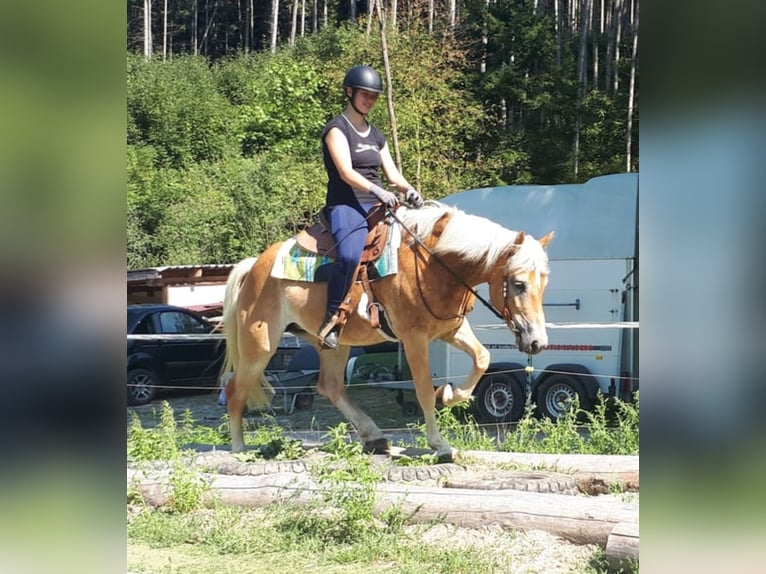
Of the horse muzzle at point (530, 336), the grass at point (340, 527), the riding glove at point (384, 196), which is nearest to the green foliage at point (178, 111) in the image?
the riding glove at point (384, 196)

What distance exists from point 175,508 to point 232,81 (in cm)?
274

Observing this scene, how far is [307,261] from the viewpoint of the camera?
491 centimetres

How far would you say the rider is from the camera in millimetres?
4711

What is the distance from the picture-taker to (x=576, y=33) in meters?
4.82

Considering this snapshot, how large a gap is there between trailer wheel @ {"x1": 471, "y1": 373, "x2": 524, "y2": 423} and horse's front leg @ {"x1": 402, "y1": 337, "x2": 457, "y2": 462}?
467 mm

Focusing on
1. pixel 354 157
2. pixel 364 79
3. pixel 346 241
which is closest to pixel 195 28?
pixel 364 79

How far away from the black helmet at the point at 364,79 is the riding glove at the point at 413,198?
2.00 feet

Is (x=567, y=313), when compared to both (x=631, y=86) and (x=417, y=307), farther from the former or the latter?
(x=631, y=86)

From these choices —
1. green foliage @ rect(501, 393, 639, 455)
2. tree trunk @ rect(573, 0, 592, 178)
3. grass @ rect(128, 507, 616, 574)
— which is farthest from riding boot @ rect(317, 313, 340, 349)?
tree trunk @ rect(573, 0, 592, 178)

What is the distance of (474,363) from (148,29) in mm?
3158

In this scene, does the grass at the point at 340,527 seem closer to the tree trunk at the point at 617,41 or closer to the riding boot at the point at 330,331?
the riding boot at the point at 330,331

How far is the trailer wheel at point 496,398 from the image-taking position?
512cm
